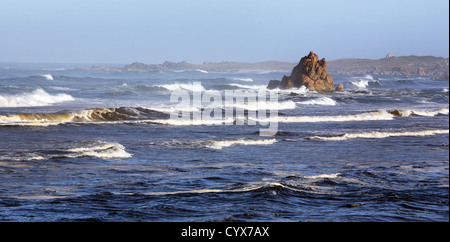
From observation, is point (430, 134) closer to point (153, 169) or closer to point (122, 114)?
point (153, 169)

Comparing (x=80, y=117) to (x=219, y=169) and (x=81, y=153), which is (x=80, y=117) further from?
(x=219, y=169)

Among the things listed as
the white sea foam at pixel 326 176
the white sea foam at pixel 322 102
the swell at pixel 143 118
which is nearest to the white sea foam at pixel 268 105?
the white sea foam at pixel 322 102

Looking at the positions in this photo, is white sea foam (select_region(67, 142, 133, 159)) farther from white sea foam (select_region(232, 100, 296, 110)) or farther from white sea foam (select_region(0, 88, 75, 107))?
white sea foam (select_region(232, 100, 296, 110))

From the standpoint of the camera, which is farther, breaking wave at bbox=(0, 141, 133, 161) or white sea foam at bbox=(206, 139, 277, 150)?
white sea foam at bbox=(206, 139, 277, 150)

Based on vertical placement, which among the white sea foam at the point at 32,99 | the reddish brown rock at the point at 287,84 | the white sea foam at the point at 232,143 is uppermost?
the reddish brown rock at the point at 287,84

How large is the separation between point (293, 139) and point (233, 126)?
192 inches

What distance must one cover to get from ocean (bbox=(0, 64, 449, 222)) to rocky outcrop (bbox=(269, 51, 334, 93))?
1014 inches

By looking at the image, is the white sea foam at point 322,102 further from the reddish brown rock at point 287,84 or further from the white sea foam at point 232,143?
the white sea foam at point 232,143

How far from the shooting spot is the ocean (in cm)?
818

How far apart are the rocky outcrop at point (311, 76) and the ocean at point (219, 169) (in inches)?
1014

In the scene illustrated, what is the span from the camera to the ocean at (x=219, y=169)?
26.8 feet

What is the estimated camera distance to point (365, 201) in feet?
29.1

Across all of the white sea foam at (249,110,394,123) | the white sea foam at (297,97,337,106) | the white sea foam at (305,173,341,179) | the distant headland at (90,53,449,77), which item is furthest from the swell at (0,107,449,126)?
the distant headland at (90,53,449,77)

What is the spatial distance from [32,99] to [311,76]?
25922mm
